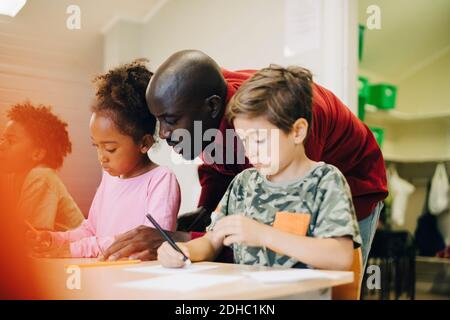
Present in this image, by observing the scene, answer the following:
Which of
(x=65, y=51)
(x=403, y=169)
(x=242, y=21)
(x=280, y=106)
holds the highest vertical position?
(x=242, y=21)

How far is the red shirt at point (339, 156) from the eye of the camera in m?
1.31

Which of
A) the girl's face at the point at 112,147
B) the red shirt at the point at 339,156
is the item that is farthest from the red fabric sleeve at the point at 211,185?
the girl's face at the point at 112,147

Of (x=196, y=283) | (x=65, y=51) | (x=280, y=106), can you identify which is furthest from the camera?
(x=65, y=51)

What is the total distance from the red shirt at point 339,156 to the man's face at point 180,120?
0.18 ft

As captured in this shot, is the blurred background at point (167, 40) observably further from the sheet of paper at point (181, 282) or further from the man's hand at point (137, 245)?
the sheet of paper at point (181, 282)

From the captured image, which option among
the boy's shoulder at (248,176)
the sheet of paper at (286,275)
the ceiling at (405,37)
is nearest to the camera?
the sheet of paper at (286,275)

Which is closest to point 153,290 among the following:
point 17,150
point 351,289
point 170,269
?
point 170,269

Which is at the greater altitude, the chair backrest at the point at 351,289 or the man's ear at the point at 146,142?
the man's ear at the point at 146,142

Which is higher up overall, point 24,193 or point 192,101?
point 192,101

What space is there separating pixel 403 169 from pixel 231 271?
324 centimetres

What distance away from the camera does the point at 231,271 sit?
0.95m

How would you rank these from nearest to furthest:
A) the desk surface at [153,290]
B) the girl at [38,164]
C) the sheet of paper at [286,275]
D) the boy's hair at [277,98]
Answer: the desk surface at [153,290] → the sheet of paper at [286,275] → the boy's hair at [277,98] → the girl at [38,164]

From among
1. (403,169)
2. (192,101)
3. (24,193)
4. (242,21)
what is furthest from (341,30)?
(403,169)
